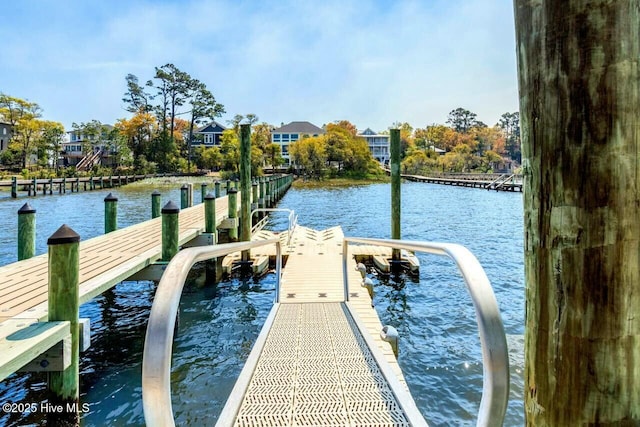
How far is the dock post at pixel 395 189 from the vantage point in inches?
388

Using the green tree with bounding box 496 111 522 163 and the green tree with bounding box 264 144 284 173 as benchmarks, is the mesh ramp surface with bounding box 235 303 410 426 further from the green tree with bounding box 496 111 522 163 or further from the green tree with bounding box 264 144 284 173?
the green tree with bounding box 496 111 522 163

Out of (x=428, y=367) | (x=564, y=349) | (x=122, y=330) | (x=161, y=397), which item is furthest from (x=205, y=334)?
(x=564, y=349)

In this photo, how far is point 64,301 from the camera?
3.57m

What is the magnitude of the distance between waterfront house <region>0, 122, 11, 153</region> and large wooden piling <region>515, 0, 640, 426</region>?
6050cm

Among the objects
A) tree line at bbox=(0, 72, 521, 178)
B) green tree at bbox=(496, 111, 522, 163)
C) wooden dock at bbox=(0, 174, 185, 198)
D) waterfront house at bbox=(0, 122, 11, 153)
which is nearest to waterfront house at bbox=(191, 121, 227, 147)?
tree line at bbox=(0, 72, 521, 178)

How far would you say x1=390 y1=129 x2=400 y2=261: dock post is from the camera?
9.85 m

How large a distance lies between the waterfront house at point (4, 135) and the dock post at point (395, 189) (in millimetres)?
54537

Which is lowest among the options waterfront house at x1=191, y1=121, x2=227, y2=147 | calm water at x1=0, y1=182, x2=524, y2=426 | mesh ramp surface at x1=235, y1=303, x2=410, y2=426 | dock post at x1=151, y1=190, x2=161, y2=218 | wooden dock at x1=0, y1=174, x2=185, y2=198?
calm water at x1=0, y1=182, x2=524, y2=426

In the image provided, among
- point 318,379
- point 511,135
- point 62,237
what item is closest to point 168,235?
point 62,237

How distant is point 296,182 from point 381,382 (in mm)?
52972

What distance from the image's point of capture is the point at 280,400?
8.05 feet

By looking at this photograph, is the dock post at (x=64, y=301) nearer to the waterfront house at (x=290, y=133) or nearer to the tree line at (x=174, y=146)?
the tree line at (x=174, y=146)

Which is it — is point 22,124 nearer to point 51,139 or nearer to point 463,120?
point 51,139

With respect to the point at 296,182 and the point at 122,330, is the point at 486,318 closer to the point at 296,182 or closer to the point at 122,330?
the point at 122,330
